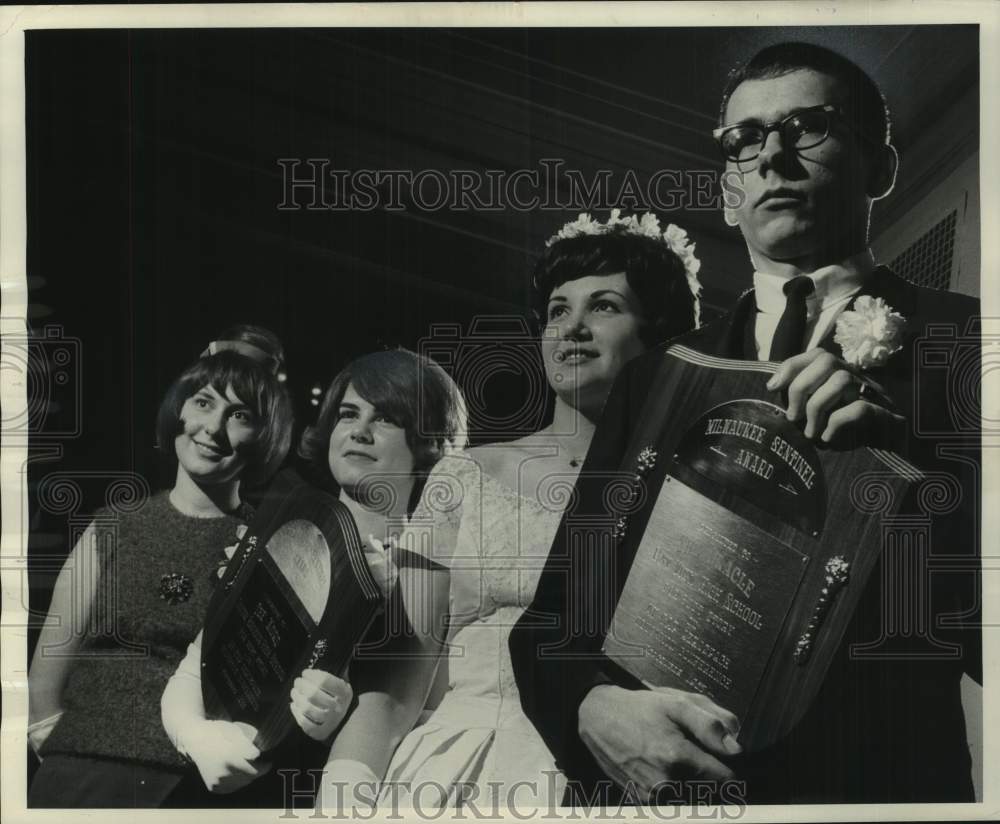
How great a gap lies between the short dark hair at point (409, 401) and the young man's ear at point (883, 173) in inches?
45.6

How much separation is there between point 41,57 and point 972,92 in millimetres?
2400

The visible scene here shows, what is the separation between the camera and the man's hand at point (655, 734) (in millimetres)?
2689

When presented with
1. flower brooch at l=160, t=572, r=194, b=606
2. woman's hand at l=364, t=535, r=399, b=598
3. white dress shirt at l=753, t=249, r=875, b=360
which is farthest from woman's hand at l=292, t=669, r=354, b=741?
white dress shirt at l=753, t=249, r=875, b=360

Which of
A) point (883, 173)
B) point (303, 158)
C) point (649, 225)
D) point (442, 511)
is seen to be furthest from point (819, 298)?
point (303, 158)

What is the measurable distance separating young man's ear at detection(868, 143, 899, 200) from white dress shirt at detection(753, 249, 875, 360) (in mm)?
156

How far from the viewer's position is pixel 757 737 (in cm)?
268

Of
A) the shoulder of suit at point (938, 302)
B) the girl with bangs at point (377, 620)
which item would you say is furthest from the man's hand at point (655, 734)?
the shoulder of suit at point (938, 302)

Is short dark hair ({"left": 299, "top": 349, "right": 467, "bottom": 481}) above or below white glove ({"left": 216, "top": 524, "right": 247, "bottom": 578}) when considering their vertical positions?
above

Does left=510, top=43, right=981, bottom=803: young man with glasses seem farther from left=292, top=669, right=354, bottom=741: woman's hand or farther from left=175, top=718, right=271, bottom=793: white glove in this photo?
left=175, top=718, right=271, bottom=793: white glove

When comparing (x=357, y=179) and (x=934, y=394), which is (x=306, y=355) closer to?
(x=357, y=179)

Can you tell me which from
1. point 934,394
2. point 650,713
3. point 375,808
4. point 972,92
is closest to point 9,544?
point 375,808

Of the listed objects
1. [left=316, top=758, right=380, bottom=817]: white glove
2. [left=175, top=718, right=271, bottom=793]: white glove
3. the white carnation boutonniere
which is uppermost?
the white carnation boutonniere

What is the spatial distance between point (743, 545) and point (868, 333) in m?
0.60

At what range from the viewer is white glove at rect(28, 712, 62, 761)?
281 cm
